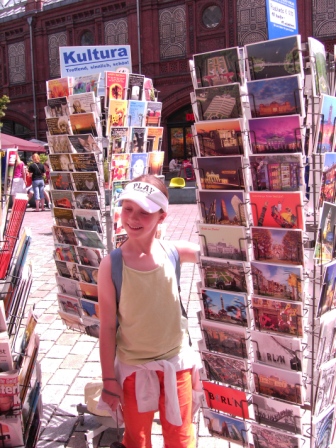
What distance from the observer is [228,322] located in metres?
2.37

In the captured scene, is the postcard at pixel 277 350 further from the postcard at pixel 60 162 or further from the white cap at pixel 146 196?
the postcard at pixel 60 162

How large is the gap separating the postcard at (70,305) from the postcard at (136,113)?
1390mm

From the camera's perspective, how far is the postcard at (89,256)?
3386mm

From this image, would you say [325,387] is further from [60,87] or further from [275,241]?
[60,87]

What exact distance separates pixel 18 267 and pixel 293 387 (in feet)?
4.43

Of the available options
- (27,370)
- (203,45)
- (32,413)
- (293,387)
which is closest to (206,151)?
(293,387)

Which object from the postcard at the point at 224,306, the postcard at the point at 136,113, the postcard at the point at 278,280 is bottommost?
the postcard at the point at 224,306

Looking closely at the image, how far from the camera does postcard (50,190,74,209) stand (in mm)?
3580

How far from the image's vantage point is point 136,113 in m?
3.45

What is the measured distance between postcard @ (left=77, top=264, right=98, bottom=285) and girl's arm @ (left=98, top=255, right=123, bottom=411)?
141cm

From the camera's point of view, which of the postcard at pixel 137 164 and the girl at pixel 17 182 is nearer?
the girl at pixel 17 182

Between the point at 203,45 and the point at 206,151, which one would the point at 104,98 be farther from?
the point at 203,45

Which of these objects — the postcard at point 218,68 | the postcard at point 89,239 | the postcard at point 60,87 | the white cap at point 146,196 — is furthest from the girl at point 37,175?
the white cap at point 146,196

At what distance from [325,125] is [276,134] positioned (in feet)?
0.68
